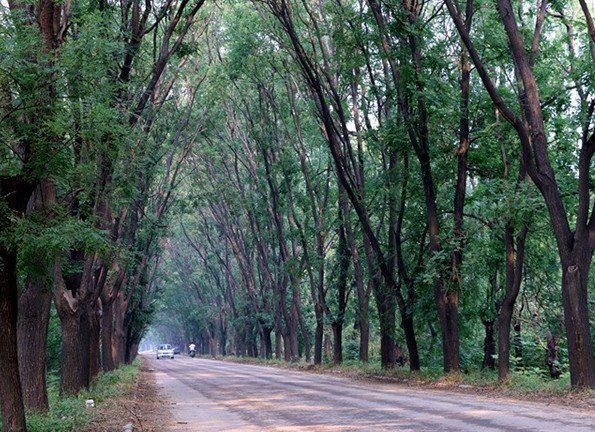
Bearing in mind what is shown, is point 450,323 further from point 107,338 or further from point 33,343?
point 107,338

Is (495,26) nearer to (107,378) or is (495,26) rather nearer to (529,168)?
(529,168)

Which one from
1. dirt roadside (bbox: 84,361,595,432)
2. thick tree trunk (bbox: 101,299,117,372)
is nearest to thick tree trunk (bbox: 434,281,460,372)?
dirt roadside (bbox: 84,361,595,432)

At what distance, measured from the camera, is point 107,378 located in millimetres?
25281

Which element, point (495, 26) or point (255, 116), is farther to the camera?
point (255, 116)

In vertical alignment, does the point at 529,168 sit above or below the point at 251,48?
below

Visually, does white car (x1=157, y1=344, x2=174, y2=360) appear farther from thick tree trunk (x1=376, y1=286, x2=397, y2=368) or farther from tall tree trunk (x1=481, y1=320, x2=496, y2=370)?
thick tree trunk (x1=376, y1=286, x2=397, y2=368)

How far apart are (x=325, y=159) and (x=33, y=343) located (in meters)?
24.1

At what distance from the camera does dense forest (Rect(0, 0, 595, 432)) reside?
393 inches

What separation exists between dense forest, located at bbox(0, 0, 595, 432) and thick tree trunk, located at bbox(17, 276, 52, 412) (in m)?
0.03

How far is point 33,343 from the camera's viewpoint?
13.2 meters

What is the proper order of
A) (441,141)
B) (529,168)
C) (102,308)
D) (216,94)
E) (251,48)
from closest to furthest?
(529,168) → (441,141) → (102,308) → (251,48) → (216,94)

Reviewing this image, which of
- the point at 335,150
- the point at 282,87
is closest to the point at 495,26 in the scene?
the point at 335,150

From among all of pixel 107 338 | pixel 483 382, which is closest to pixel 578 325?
pixel 483 382

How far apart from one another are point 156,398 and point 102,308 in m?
8.71
